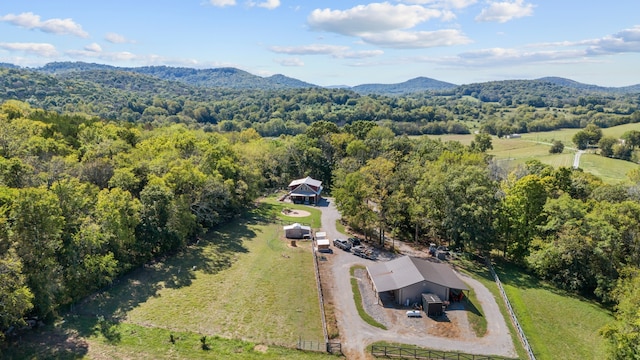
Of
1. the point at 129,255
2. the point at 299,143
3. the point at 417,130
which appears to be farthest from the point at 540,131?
the point at 129,255

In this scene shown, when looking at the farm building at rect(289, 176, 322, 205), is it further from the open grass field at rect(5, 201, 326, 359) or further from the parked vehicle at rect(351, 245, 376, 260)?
the parked vehicle at rect(351, 245, 376, 260)

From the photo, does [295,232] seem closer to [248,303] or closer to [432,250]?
[432,250]

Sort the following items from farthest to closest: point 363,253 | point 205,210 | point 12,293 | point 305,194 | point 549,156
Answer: point 549,156
point 305,194
point 205,210
point 363,253
point 12,293

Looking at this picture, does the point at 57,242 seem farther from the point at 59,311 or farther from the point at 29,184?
the point at 29,184

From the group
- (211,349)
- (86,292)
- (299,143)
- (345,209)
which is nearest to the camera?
(211,349)

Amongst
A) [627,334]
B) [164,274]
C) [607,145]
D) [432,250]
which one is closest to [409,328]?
[627,334]

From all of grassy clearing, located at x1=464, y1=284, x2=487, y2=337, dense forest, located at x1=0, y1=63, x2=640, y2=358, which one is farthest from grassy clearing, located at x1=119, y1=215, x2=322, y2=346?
grassy clearing, located at x1=464, y1=284, x2=487, y2=337
